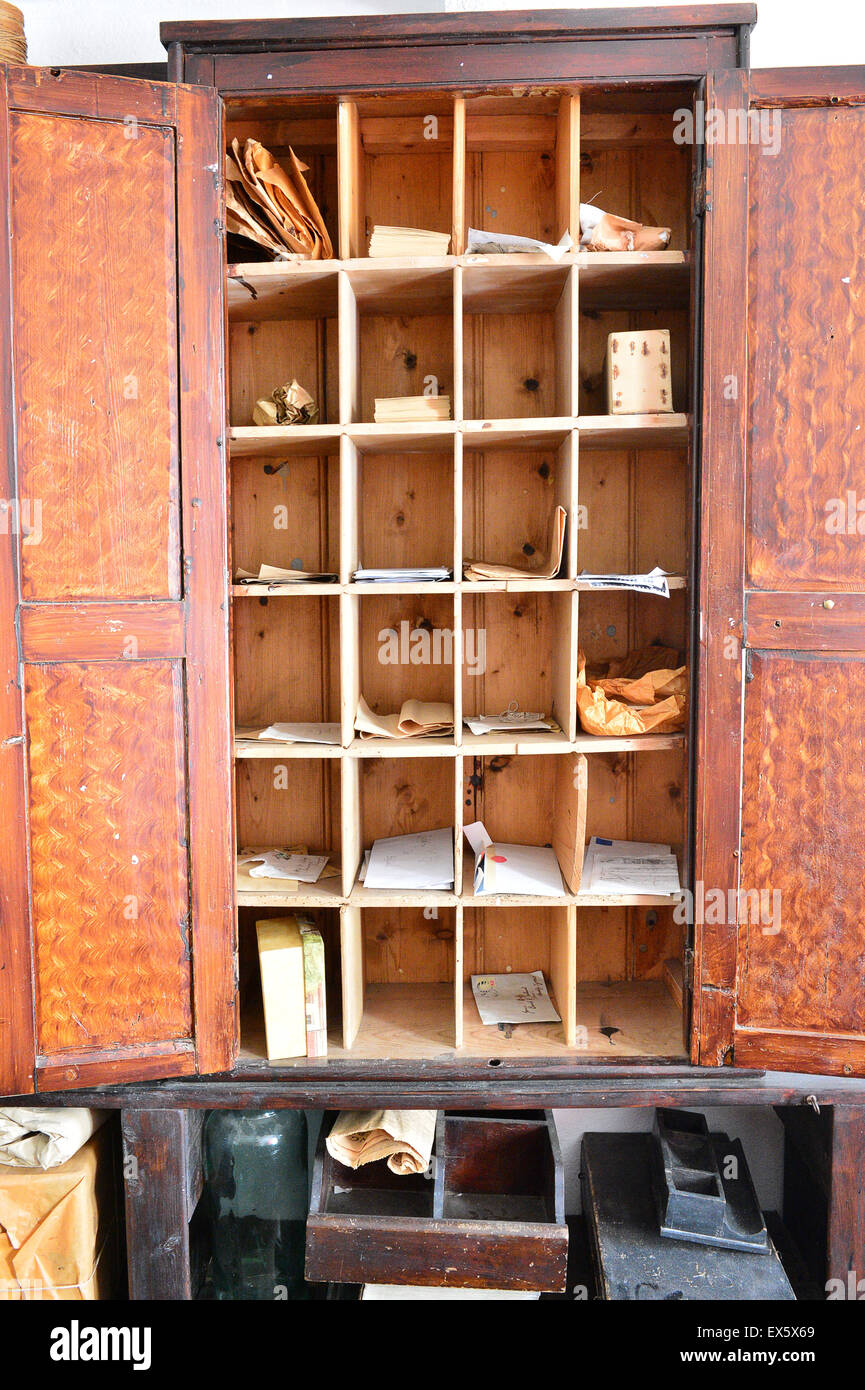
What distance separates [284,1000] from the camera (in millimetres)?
1760

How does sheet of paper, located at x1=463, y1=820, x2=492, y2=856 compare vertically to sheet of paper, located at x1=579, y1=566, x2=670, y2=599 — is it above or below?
below

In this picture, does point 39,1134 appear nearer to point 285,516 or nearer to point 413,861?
point 413,861

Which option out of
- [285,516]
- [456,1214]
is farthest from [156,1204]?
[285,516]

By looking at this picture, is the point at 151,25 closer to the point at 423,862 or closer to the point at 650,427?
the point at 650,427

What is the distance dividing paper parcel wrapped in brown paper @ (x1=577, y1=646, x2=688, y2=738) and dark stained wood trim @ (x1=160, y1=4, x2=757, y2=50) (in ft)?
4.13

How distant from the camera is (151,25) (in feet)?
6.76

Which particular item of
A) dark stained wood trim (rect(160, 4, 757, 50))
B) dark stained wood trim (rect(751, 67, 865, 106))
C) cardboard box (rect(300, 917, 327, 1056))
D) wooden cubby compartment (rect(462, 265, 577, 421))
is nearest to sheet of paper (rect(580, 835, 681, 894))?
cardboard box (rect(300, 917, 327, 1056))

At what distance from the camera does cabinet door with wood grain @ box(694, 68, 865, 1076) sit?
1572 millimetres

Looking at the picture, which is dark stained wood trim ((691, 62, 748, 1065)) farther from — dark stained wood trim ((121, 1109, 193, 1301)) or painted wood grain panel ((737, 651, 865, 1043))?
dark stained wood trim ((121, 1109, 193, 1301))

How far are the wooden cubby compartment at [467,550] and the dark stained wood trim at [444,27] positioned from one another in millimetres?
214

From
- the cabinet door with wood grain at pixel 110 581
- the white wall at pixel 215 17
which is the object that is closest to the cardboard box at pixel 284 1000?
the cabinet door with wood grain at pixel 110 581

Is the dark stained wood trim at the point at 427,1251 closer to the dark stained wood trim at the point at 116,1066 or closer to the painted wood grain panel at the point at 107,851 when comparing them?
the dark stained wood trim at the point at 116,1066
